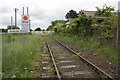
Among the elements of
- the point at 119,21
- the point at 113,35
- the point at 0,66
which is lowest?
the point at 0,66

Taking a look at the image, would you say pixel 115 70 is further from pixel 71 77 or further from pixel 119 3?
pixel 119 3

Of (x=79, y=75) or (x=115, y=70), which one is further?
(x=115, y=70)

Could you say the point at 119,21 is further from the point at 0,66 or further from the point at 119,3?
the point at 0,66

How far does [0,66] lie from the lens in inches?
232

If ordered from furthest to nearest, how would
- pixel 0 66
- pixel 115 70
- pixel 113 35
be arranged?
pixel 113 35 → pixel 115 70 → pixel 0 66

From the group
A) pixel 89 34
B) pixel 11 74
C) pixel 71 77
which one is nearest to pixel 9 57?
pixel 11 74

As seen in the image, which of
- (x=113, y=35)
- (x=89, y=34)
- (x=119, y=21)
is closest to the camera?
(x=119, y=21)

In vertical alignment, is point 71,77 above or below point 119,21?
below

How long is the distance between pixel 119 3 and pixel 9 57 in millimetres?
7001

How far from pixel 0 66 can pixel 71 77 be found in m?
2.66

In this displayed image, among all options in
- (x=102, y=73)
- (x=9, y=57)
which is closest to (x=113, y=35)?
(x=102, y=73)

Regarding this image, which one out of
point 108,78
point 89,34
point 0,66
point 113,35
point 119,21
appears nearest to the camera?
point 108,78

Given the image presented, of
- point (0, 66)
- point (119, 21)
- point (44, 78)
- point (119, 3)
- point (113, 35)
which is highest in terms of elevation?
point (119, 3)

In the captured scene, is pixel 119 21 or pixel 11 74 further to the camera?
pixel 119 21
